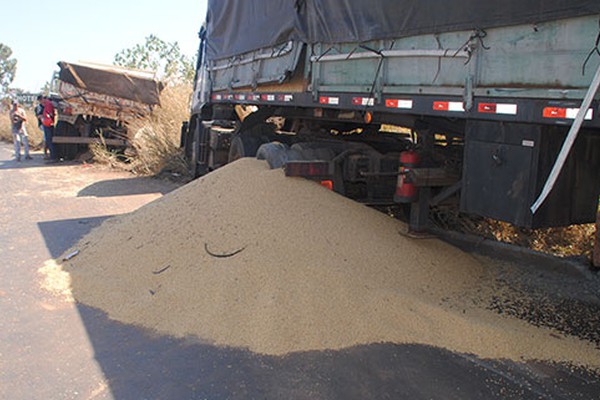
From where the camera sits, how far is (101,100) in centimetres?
1574

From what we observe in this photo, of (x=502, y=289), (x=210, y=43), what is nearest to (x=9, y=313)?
(x=502, y=289)

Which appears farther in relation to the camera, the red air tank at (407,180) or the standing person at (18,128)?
the standing person at (18,128)

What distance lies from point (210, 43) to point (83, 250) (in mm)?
5590

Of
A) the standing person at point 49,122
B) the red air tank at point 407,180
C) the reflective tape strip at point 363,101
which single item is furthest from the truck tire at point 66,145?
the red air tank at point 407,180

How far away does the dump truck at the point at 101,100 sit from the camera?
15477 millimetres

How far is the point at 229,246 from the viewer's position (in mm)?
4988

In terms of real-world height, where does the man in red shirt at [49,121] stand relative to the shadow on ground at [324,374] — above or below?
above

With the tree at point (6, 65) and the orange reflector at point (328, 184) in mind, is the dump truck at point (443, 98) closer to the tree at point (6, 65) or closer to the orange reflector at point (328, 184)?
the orange reflector at point (328, 184)

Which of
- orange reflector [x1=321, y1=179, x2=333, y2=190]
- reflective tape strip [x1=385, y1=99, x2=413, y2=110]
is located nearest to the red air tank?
reflective tape strip [x1=385, y1=99, x2=413, y2=110]

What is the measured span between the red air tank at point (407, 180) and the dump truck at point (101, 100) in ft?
40.0

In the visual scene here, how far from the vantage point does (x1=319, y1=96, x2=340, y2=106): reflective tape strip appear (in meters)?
5.67

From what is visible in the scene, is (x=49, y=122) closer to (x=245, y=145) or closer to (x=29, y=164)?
(x=29, y=164)

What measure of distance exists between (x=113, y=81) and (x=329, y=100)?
11.6 m

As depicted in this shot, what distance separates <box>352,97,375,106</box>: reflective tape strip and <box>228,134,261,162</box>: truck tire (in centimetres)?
375
